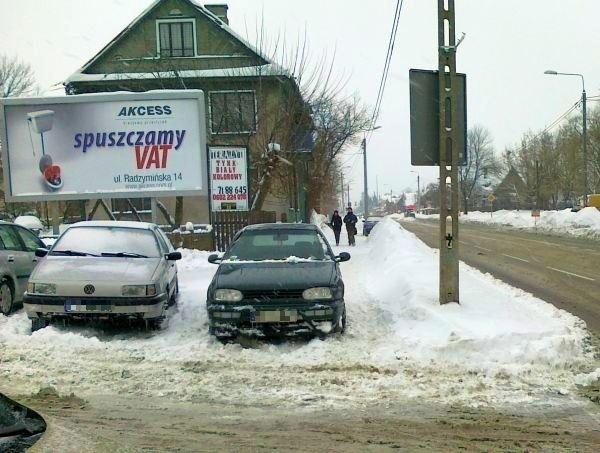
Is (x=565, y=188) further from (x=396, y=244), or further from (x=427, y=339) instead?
(x=427, y=339)

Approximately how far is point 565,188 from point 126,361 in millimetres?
65632

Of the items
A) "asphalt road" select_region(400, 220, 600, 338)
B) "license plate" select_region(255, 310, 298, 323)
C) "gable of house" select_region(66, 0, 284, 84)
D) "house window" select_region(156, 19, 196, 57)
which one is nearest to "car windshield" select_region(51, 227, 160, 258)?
"license plate" select_region(255, 310, 298, 323)

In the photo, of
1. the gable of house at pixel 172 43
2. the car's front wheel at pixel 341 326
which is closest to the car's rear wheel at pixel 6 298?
the car's front wheel at pixel 341 326

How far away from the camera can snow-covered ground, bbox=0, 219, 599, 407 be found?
531cm

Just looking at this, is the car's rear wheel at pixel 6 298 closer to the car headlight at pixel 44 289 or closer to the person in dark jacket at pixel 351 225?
the car headlight at pixel 44 289

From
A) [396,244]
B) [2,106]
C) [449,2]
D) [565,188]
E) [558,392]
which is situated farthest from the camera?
[565,188]

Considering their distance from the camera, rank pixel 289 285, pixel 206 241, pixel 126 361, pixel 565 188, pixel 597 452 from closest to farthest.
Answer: pixel 597 452 → pixel 126 361 → pixel 289 285 → pixel 206 241 → pixel 565 188

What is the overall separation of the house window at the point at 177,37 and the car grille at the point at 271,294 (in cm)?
2550

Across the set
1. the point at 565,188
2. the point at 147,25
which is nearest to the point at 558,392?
the point at 147,25

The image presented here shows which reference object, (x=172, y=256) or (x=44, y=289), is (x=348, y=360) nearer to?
(x=172, y=256)

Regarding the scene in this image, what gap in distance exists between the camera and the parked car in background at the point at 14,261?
8.95m

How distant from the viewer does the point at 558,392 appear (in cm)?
520

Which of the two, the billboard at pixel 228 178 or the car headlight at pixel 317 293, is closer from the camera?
the car headlight at pixel 317 293

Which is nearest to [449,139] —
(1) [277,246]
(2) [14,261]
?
(1) [277,246]
